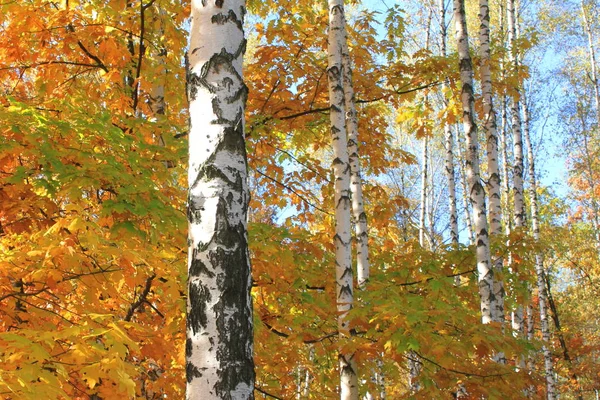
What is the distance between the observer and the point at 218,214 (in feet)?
6.24

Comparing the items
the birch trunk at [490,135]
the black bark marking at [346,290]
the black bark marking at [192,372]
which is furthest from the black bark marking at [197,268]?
the birch trunk at [490,135]

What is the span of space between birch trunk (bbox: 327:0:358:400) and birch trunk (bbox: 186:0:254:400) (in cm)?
243

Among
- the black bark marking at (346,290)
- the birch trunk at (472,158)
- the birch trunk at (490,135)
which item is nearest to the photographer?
the black bark marking at (346,290)

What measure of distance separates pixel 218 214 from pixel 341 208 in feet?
8.77

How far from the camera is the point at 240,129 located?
2047mm

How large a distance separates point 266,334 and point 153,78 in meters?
2.70

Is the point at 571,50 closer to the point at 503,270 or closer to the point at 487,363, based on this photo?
the point at 503,270

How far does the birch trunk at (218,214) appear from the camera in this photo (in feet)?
5.80

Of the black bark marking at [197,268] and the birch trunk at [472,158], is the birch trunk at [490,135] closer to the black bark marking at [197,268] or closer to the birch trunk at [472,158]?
the birch trunk at [472,158]

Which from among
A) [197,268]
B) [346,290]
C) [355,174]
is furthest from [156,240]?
[355,174]

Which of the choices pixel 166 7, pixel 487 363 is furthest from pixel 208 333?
pixel 166 7

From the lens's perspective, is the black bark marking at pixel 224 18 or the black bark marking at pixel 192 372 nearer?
the black bark marking at pixel 192 372

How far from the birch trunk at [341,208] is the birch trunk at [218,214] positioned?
2.43m

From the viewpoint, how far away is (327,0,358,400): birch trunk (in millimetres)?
4160
